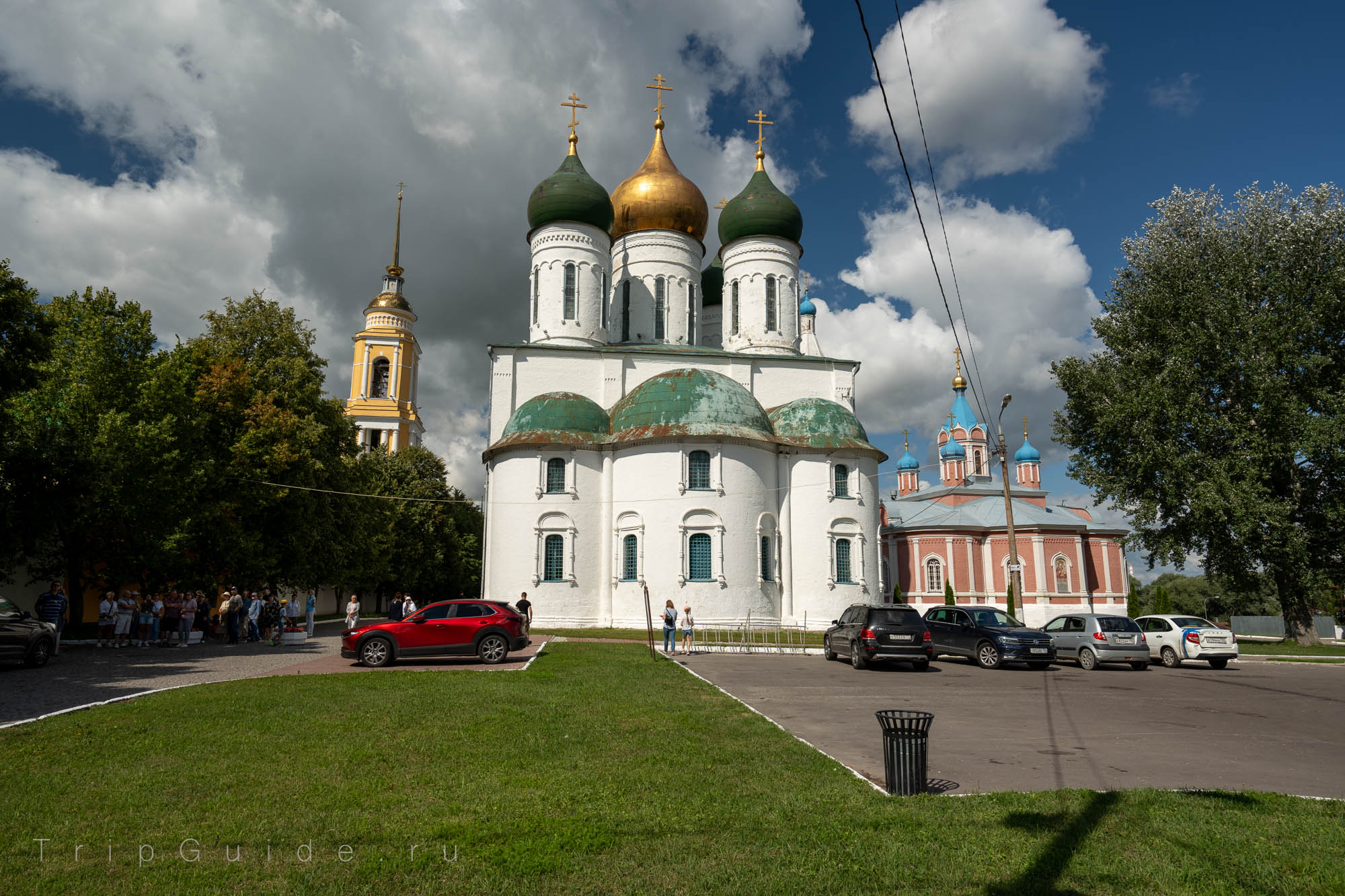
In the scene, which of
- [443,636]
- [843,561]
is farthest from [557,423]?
[443,636]

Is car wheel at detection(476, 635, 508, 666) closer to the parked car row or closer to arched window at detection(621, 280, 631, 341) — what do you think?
the parked car row

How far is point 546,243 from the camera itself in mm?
38250

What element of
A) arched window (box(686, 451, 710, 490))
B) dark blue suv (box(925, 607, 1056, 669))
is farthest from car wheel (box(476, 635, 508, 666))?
arched window (box(686, 451, 710, 490))

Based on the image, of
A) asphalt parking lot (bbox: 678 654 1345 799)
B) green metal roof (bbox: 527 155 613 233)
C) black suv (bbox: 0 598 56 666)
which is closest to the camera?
asphalt parking lot (bbox: 678 654 1345 799)

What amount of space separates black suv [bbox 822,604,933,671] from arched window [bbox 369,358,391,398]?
41306mm

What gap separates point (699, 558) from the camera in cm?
3031

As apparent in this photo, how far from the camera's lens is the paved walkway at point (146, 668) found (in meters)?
11.4

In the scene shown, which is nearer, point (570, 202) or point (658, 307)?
point (570, 202)

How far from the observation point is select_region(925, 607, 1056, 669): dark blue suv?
19.2 m

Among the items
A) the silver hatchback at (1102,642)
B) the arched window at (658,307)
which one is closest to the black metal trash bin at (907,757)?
the silver hatchback at (1102,642)

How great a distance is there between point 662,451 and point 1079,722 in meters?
21.2

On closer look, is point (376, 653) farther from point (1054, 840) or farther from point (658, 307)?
point (658, 307)

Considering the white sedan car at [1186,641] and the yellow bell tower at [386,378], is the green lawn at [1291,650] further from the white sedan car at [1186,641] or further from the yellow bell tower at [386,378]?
the yellow bell tower at [386,378]

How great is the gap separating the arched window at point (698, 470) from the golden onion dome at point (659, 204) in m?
14.8
